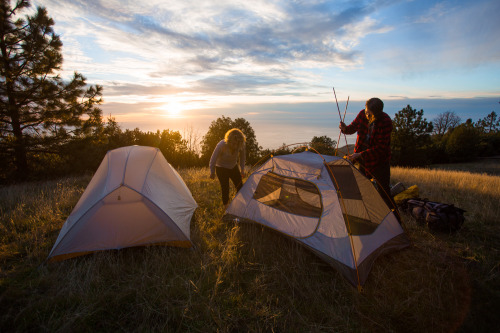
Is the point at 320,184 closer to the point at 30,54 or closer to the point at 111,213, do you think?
the point at 111,213

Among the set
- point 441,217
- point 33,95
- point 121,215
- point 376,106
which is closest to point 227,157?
point 121,215

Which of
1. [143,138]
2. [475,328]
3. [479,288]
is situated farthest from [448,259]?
[143,138]

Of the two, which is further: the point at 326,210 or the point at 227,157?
the point at 227,157

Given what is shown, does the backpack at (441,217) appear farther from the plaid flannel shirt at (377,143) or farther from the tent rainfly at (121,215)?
the tent rainfly at (121,215)

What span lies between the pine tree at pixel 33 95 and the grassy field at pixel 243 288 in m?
7.69

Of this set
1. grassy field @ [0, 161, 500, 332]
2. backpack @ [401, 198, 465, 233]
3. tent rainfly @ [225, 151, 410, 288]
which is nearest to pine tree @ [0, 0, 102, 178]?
grassy field @ [0, 161, 500, 332]

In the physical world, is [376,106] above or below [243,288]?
above

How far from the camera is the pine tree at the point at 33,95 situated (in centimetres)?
914

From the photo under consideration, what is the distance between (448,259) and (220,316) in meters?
3.36

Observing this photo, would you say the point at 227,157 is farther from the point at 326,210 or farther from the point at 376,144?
the point at 376,144

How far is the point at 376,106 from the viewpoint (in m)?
4.13

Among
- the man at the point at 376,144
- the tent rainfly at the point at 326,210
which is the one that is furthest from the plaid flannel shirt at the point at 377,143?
the tent rainfly at the point at 326,210

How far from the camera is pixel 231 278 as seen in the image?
3.24 metres

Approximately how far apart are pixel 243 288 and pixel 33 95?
11539mm
